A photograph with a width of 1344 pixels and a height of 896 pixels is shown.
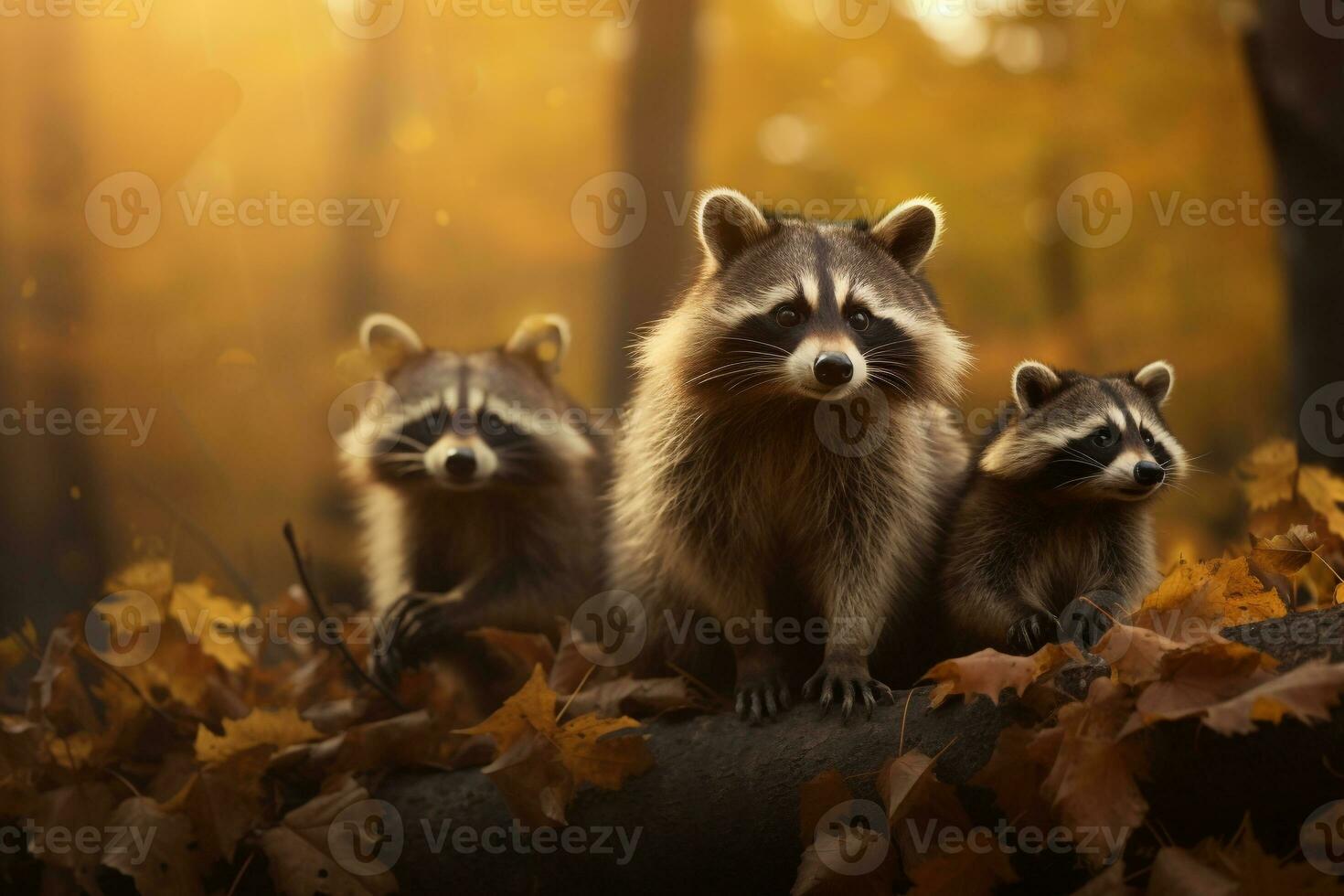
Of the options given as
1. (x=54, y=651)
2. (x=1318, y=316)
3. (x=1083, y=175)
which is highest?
(x=1083, y=175)

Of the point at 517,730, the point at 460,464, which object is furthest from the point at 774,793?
the point at 460,464

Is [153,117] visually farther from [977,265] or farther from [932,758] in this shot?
[932,758]

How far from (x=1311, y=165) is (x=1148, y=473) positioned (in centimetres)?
255

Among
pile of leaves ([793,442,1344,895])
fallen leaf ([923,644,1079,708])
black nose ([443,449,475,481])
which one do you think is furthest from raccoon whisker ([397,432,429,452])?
fallen leaf ([923,644,1079,708])

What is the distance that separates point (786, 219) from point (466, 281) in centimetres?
912

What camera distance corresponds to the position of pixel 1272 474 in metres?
3.97

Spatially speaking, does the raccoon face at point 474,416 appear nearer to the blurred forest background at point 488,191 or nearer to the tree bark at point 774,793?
the tree bark at point 774,793

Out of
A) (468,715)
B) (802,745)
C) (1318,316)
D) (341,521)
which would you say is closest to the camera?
(802,745)

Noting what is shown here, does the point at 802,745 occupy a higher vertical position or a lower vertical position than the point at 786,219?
lower

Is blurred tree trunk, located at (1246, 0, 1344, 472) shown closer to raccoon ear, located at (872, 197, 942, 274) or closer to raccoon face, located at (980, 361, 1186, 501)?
raccoon face, located at (980, 361, 1186, 501)

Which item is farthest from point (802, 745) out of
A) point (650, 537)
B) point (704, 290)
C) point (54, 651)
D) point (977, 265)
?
point (977, 265)

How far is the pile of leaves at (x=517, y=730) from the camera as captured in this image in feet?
8.07

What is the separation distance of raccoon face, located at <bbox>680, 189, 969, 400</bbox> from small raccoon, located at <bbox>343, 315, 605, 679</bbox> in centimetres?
129

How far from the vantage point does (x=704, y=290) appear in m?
3.80
